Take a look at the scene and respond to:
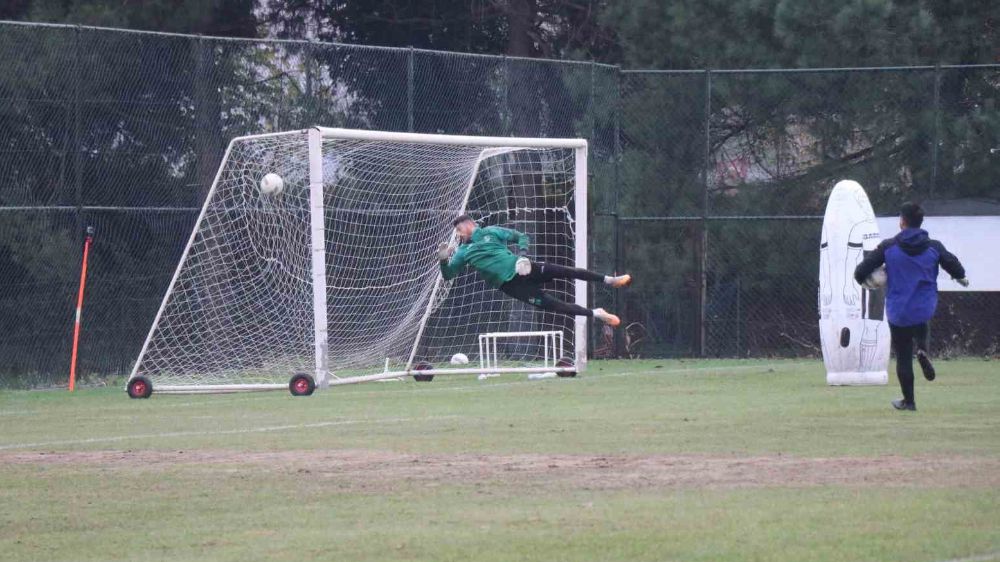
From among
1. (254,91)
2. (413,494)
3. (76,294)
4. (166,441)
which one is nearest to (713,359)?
(254,91)

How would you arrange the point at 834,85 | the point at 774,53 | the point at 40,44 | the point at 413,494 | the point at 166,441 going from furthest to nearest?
the point at 774,53 < the point at 834,85 < the point at 40,44 < the point at 166,441 < the point at 413,494

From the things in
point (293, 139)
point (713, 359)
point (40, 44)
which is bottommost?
point (713, 359)

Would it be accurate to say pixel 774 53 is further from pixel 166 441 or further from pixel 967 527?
pixel 967 527

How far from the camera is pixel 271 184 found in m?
16.1

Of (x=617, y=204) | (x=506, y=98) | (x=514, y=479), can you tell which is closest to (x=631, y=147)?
(x=617, y=204)

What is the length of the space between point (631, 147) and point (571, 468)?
47.8 ft

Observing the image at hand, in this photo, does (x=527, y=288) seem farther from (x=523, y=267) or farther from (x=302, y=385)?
(x=302, y=385)

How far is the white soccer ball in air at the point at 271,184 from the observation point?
16062 mm

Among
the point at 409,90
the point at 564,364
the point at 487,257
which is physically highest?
the point at 409,90

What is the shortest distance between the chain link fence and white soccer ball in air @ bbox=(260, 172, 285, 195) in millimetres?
2984

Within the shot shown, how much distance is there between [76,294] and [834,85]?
11.1 meters

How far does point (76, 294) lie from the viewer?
18.1 metres

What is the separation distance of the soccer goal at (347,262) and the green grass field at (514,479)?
2221 mm

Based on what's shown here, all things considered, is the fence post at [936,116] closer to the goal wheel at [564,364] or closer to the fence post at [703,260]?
the fence post at [703,260]
